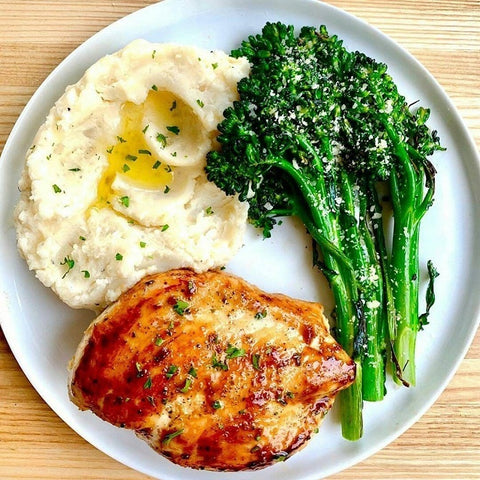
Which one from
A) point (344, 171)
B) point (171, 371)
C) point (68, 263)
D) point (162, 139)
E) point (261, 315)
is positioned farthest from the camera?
point (344, 171)

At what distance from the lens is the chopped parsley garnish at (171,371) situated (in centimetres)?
Result: 396

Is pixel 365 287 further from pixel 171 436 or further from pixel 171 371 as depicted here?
pixel 171 436

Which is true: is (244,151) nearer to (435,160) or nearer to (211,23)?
(211,23)

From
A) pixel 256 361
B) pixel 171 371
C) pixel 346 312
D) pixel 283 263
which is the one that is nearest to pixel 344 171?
pixel 283 263

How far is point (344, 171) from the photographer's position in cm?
454

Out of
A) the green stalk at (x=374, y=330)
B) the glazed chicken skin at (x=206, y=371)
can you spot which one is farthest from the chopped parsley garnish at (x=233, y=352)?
the green stalk at (x=374, y=330)

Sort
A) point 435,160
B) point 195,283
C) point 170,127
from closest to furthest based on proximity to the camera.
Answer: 1. point 195,283
2. point 170,127
3. point 435,160

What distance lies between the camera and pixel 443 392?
4988mm

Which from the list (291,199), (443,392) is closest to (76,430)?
(291,199)

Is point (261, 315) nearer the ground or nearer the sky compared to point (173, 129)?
nearer the ground

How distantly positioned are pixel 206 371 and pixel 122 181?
55.1 inches

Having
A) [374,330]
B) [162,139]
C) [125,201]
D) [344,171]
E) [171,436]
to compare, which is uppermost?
[162,139]

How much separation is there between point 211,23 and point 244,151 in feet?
3.68

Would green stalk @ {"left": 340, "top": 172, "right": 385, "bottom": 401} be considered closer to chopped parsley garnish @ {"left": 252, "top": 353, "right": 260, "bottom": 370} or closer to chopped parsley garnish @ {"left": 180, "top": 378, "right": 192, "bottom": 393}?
chopped parsley garnish @ {"left": 252, "top": 353, "right": 260, "bottom": 370}
